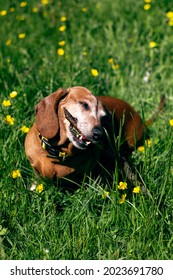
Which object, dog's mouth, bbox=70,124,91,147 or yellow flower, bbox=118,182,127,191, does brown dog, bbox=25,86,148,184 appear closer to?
dog's mouth, bbox=70,124,91,147

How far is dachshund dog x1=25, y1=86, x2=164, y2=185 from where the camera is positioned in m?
3.26

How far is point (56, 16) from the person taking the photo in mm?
5531

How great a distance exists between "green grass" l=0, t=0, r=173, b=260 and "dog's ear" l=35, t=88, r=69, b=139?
34 cm

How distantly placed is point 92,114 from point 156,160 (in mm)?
548

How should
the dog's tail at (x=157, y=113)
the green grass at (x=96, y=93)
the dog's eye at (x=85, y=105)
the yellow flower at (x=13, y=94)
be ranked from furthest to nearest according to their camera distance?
the dog's tail at (x=157, y=113), the yellow flower at (x=13, y=94), the dog's eye at (x=85, y=105), the green grass at (x=96, y=93)

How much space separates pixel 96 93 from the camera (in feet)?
14.6

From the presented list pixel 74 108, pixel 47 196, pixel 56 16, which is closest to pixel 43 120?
pixel 74 108

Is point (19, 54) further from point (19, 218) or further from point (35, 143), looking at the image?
point (19, 218)

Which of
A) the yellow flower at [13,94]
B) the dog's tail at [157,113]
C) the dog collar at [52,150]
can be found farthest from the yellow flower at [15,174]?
the dog's tail at [157,113]

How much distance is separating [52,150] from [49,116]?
21 cm

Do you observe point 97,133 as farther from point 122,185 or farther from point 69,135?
point 122,185

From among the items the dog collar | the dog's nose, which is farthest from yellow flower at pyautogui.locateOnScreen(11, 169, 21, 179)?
the dog's nose

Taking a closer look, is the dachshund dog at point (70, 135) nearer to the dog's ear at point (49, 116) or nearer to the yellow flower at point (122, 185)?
the dog's ear at point (49, 116)

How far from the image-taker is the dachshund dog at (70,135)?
3.26 metres
